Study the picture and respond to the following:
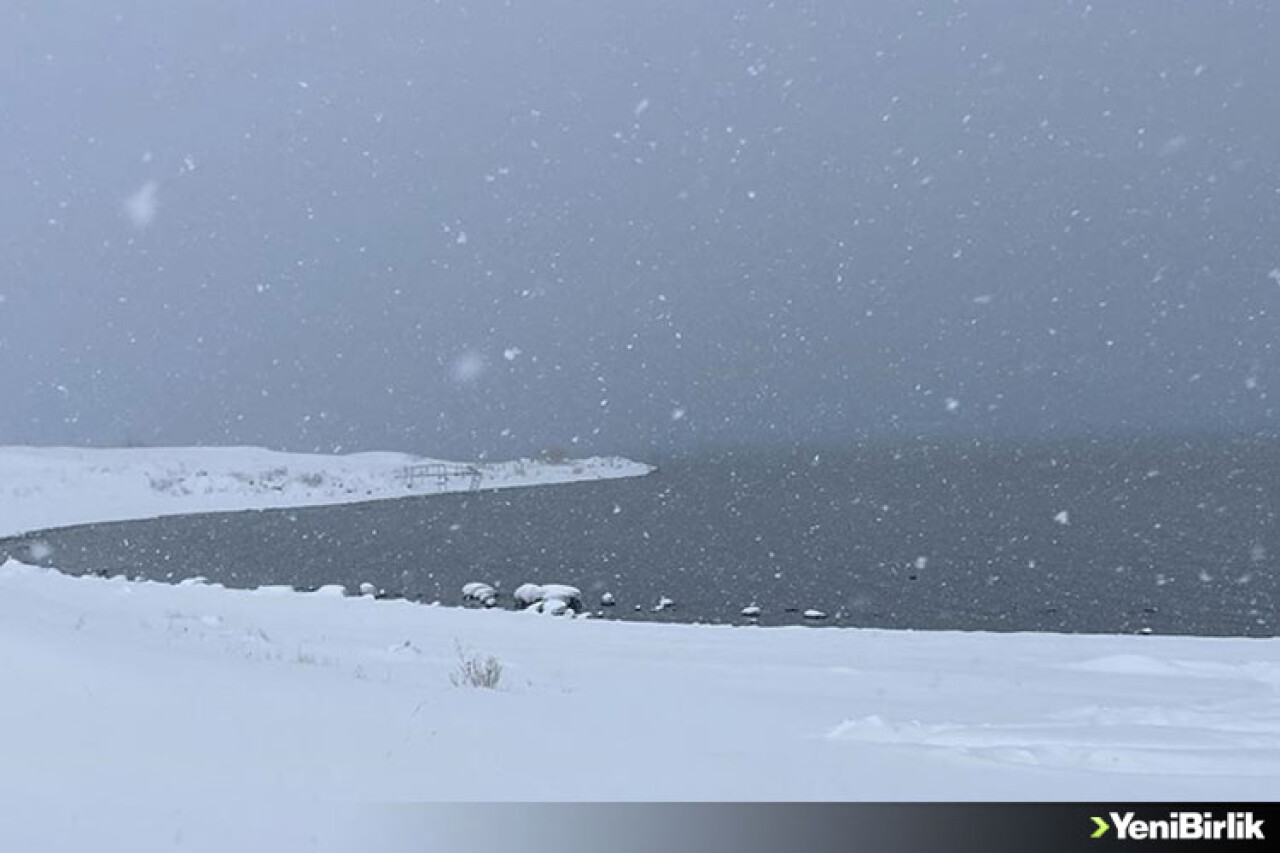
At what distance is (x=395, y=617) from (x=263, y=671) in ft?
29.3

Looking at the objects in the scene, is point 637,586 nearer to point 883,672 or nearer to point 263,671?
point 883,672

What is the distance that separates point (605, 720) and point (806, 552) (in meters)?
34.9

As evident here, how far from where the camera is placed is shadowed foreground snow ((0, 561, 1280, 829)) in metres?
5.58

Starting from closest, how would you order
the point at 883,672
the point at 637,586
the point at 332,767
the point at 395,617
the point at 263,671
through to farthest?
the point at 332,767 → the point at 263,671 → the point at 883,672 → the point at 395,617 → the point at 637,586

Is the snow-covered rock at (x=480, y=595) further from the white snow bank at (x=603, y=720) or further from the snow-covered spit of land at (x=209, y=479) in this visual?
the snow-covered spit of land at (x=209, y=479)

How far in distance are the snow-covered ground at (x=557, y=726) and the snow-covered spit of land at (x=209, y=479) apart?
4911 cm

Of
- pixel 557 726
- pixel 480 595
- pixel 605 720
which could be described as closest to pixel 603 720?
pixel 605 720

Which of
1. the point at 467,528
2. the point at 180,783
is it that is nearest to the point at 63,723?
the point at 180,783

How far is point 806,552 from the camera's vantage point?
137ft

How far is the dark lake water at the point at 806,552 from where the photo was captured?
95.4 ft

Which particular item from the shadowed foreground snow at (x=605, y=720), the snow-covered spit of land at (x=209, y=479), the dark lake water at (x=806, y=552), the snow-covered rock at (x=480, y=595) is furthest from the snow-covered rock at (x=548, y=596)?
the snow-covered spit of land at (x=209, y=479)

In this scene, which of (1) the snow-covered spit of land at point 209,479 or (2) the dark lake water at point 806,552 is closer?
(2) the dark lake water at point 806,552

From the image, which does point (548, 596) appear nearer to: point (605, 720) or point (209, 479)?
point (605, 720)

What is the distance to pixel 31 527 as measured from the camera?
5403 cm
